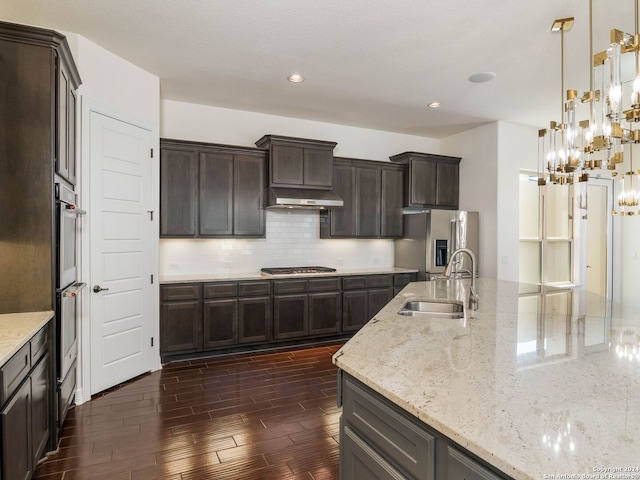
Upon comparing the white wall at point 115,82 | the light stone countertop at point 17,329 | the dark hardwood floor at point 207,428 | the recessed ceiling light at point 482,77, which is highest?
the recessed ceiling light at point 482,77

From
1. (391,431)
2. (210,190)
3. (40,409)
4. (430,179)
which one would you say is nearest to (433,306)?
(391,431)

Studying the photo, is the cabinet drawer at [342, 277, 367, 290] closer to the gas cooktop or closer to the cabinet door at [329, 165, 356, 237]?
the gas cooktop

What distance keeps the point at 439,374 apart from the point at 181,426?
2203 millimetres

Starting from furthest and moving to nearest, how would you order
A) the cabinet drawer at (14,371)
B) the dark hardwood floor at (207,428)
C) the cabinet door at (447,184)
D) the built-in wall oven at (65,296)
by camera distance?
1. the cabinet door at (447,184)
2. the built-in wall oven at (65,296)
3. the dark hardwood floor at (207,428)
4. the cabinet drawer at (14,371)

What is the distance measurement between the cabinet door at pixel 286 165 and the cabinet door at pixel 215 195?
0.52m

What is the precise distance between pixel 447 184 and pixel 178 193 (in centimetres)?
383

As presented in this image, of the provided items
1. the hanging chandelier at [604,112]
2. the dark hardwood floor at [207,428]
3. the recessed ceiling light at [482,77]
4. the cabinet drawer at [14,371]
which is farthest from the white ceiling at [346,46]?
the dark hardwood floor at [207,428]

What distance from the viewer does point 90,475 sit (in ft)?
7.33

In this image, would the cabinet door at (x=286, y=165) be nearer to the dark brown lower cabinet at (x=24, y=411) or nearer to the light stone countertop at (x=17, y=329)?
the light stone countertop at (x=17, y=329)

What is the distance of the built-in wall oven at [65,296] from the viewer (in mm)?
2498

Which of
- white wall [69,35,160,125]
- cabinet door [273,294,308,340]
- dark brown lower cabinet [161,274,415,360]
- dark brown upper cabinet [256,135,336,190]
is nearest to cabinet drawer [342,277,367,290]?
dark brown lower cabinet [161,274,415,360]

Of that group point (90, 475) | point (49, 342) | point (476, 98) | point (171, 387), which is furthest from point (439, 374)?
point (476, 98)

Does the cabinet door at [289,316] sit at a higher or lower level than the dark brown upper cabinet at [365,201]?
lower

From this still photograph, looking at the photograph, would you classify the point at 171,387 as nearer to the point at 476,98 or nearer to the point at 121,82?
the point at 121,82
